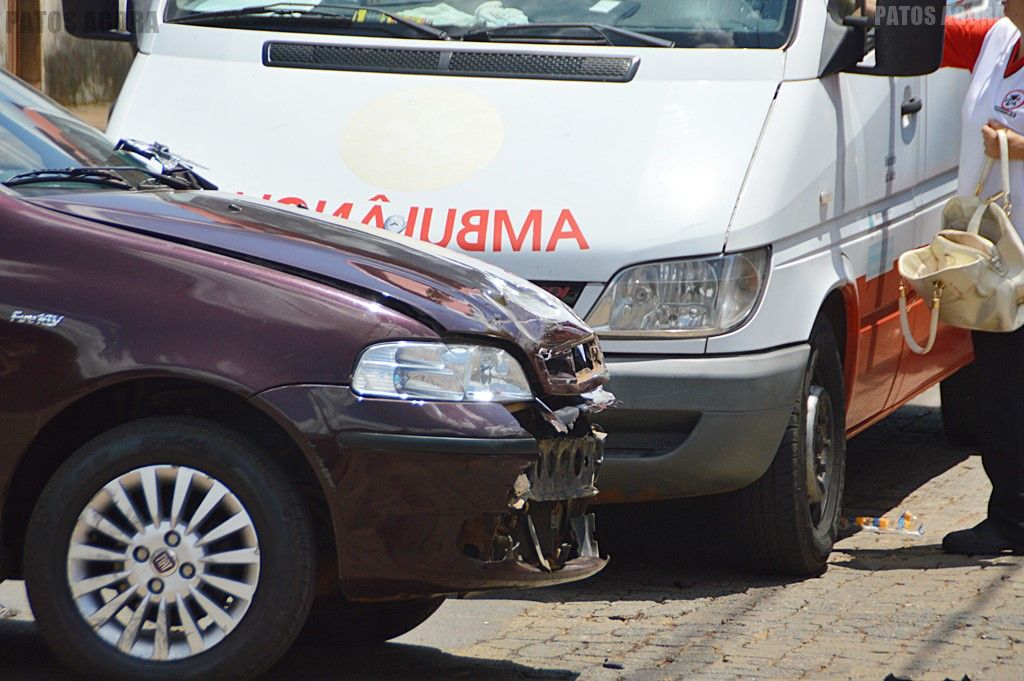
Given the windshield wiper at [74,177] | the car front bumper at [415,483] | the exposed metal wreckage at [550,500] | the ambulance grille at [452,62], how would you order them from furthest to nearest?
the ambulance grille at [452,62] < the windshield wiper at [74,177] < the exposed metal wreckage at [550,500] < the car front bumper at [415,483]

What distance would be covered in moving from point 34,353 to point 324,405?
70 cm

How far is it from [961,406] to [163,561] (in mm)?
5498

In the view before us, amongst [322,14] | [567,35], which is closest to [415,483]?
[567,35]

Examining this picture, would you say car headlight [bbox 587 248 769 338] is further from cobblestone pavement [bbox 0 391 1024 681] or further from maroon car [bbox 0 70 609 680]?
maroon car [bbox 0 70 609 680]

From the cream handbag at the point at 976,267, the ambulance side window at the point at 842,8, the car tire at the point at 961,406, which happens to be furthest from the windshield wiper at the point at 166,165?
the car tire at the point at 961,406

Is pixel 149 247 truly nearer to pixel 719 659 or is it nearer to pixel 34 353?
pixel 34 353

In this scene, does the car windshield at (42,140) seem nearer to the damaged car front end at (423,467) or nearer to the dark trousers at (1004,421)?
the damaged car front end at (423,467)

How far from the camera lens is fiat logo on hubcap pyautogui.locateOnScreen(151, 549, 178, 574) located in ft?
13.6

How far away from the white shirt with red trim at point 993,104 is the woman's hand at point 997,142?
3 centimetres

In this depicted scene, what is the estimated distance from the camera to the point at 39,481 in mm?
4336

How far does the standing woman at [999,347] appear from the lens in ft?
20.6

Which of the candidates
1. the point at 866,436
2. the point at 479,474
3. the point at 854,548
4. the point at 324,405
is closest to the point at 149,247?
the point at 324,405

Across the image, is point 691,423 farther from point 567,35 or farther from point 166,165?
point 166,165

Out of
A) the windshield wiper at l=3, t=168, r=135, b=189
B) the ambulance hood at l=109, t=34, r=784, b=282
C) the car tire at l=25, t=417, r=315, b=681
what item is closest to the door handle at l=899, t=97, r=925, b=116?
the ambulance hood at l=109, t=34, r=784, b=282
